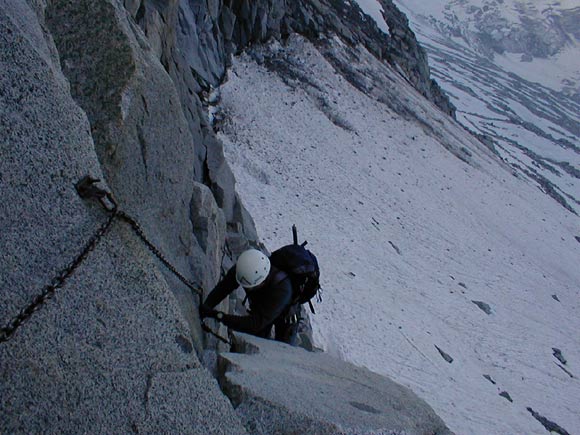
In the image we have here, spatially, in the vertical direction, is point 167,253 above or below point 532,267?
above

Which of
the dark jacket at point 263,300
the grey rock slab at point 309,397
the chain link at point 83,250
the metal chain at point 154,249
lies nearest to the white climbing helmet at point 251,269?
the dark jacket at point 263,300

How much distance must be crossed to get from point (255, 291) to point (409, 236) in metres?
14.7

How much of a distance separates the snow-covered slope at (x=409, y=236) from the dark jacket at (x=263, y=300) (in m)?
5.75

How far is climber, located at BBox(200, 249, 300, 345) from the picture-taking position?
569cm

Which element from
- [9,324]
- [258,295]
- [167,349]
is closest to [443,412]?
[258,295]

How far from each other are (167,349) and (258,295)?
2469mm

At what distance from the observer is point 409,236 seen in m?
19.8

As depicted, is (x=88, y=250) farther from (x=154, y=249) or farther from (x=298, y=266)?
(x=298, y=266)

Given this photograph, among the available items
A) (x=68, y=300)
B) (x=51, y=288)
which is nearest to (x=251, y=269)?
(x=68, y=300)

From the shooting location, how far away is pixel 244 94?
23.3 metres

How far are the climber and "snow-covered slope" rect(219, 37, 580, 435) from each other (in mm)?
5745

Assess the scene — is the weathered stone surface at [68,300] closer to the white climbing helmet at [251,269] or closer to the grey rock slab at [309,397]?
the grey rock slab at [309,397]

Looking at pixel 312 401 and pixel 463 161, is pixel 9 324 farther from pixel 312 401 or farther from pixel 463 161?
pixel 463 161

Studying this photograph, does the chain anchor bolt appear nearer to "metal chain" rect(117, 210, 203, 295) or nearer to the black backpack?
"metal chain" rect(117, 210, 203, 295)
